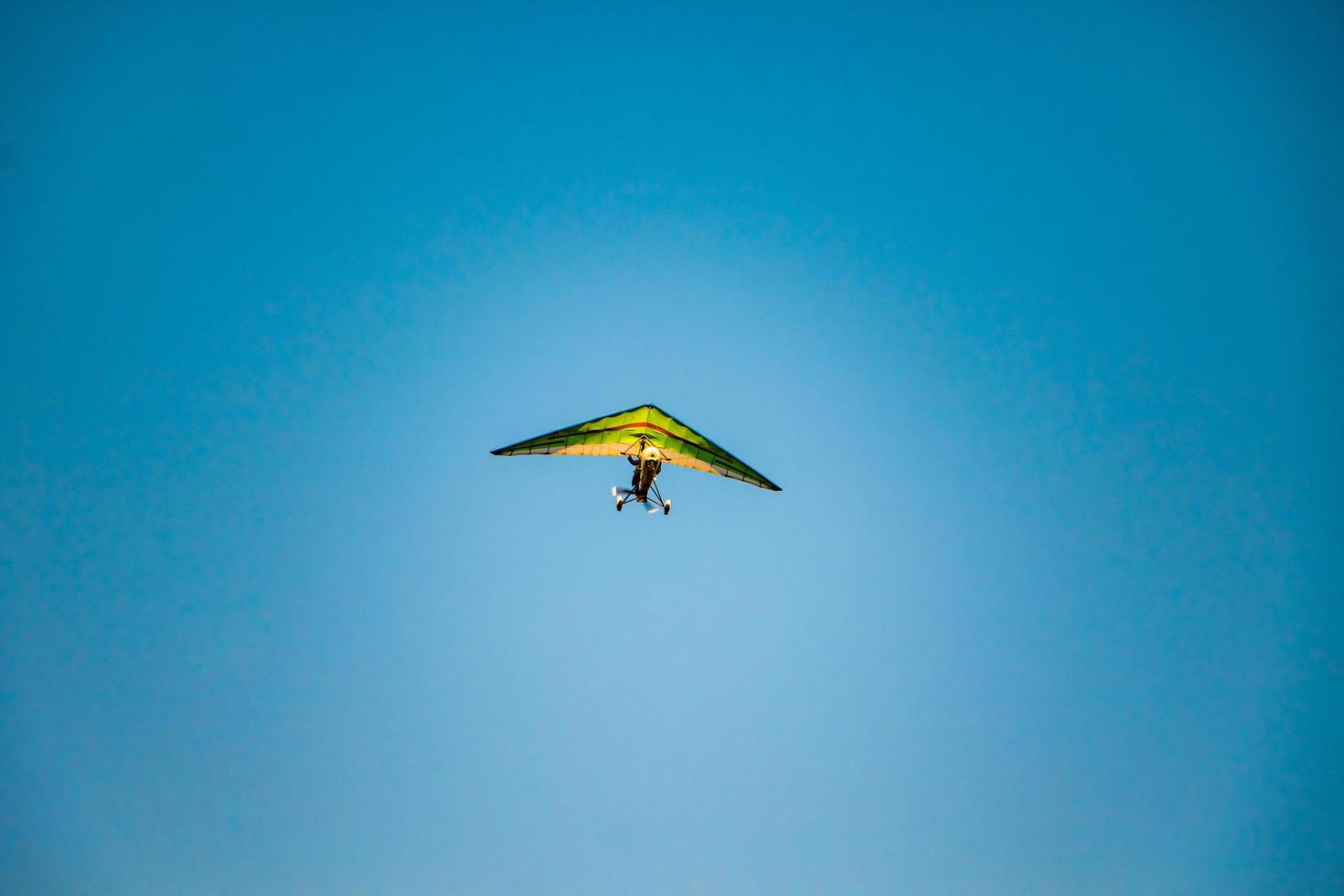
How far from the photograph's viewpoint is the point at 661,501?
26.1m

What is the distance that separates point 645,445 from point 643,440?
0.49 m

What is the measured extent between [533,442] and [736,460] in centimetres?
627

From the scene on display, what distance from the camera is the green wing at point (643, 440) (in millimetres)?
27219

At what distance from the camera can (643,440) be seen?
1061 inches

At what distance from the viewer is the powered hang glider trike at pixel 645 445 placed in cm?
2664

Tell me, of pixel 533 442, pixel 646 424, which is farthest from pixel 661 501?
pixel 533 442

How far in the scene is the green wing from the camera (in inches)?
1072

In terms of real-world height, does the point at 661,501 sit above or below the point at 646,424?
below

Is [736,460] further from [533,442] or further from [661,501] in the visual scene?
[533,442]

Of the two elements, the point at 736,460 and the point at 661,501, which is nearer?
the point at 661,501

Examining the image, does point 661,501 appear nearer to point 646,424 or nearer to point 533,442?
point 646,424

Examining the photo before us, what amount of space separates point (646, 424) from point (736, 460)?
314 centimetres

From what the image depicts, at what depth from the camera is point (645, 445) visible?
2650 centimetres

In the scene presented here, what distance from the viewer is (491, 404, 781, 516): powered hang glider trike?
26641 millimetres
